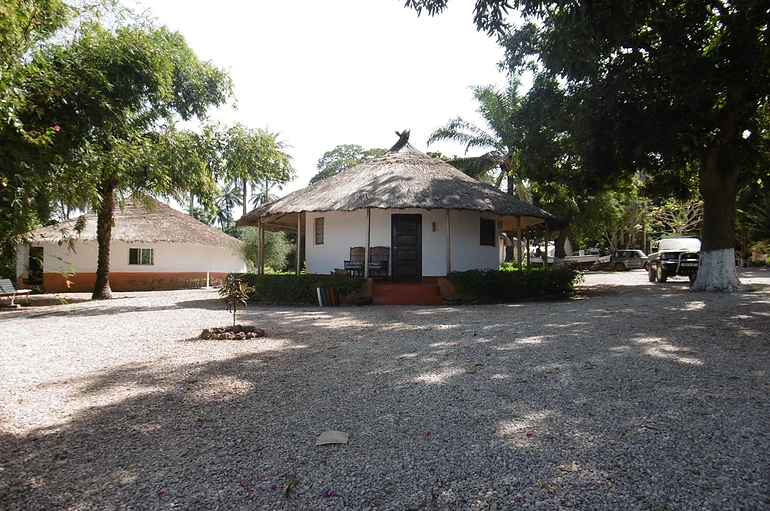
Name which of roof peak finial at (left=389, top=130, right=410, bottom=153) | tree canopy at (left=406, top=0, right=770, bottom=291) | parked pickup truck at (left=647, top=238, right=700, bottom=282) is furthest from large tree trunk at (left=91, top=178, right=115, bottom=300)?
parked pickup truck at (left=647, top=238, right=700, bottom=282)

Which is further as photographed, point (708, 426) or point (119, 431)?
point (119, 431)

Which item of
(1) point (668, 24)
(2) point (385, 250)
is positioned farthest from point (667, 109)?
(2) point (385, 250)

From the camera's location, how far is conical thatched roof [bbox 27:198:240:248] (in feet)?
75.1

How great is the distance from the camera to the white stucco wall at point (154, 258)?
2311 centimetres

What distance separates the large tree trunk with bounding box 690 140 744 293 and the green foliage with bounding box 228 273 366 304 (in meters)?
8.93

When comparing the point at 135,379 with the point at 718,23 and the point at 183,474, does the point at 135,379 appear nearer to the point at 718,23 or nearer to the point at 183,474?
the point at 183,474

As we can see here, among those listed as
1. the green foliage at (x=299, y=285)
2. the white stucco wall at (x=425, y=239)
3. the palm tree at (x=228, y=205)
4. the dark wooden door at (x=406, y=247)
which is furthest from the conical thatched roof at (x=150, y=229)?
the palm tree at (x=228, y=205)

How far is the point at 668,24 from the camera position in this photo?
33.5ft

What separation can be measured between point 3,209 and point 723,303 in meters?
11.5

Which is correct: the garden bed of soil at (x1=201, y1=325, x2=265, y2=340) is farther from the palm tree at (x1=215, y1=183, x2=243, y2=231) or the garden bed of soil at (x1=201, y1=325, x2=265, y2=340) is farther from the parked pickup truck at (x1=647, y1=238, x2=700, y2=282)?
the palm tree at (x1=215, y1=183, x2=243, y2=231)

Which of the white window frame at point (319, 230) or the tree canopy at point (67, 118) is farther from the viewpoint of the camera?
the white window frame at point (319, 230)

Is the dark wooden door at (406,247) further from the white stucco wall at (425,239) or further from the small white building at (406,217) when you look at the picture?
the white stucco wall at (425,239)

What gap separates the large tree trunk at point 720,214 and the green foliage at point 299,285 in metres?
8.93

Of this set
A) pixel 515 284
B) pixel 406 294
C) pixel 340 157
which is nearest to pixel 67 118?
pixel 406 294
